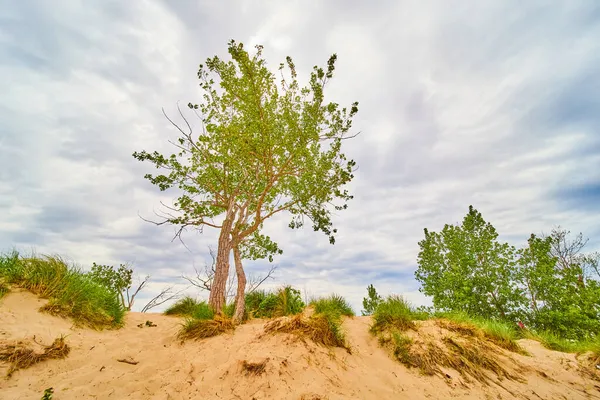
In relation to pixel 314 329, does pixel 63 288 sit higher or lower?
higher

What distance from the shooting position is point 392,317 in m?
6.61

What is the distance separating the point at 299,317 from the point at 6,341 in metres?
5.29

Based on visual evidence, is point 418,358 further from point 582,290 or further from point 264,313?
point 582,290

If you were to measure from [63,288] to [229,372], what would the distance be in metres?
5.54

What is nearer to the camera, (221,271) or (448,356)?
(448,356)

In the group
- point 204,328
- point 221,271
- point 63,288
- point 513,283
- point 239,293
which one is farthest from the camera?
point 513,283

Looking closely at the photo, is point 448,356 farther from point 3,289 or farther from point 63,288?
point 3,289

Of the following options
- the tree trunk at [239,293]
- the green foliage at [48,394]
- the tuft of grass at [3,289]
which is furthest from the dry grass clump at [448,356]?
the tuft of grass at [3,289]

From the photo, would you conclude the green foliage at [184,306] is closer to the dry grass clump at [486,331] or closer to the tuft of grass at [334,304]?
the tuft of grass at [334,304]

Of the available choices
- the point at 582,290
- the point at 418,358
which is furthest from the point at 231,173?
the point at 582,290

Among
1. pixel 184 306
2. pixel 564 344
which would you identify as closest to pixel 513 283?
pixel 564 344

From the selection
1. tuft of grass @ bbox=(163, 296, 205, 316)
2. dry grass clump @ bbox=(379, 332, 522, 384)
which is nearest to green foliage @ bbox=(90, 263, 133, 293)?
tuft of grass @ bbox=(163, 296, 205, 316)

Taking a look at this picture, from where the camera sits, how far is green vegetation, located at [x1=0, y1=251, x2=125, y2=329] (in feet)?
22.2

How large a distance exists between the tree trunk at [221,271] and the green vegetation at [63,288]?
252 centimetres
